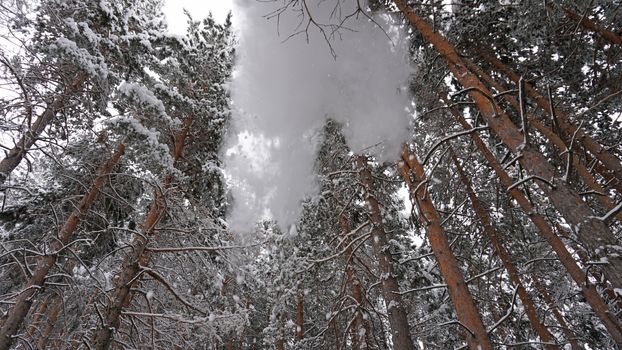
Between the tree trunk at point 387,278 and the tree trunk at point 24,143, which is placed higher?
the tree trunk at point 24,143

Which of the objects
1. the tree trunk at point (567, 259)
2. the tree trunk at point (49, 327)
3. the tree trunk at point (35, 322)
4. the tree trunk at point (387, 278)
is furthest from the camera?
the tree trunk at point (49, 327)

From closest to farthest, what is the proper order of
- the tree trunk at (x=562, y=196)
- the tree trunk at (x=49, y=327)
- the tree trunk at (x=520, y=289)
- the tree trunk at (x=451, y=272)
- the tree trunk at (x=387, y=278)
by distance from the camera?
the tree trunk at (x=562, y=196)
the tree trunk at (x=451, y=272)
the tree trunk at (x=387, y=278)
the tree trunk at (x=520, y=289)
the tree trunk at (x=49, y=327)

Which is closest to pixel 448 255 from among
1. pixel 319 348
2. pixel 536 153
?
pixel 536 153

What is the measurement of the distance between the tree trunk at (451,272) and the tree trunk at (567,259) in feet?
3.89

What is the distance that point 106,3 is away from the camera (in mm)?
6934

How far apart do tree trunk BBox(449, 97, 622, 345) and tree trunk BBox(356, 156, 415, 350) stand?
2141 millimetres

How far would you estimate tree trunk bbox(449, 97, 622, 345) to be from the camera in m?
3.24

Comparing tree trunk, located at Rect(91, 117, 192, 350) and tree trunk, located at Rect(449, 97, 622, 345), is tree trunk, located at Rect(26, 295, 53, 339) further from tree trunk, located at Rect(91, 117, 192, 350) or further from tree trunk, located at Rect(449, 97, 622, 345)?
tree trunk, located at Rect(449, 97, 622, 345)

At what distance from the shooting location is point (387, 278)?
587 centimetres

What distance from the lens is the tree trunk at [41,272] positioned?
520 cm

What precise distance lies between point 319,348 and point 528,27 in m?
7.67

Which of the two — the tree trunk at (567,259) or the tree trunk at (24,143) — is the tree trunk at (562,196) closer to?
the tree trunk at (567,259)

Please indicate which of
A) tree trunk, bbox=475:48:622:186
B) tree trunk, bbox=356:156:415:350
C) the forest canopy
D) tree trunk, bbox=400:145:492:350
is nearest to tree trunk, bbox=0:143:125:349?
the forest canopy

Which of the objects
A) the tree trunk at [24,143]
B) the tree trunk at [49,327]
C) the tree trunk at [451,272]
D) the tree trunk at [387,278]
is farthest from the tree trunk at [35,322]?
the tree trunk at [451,272]
